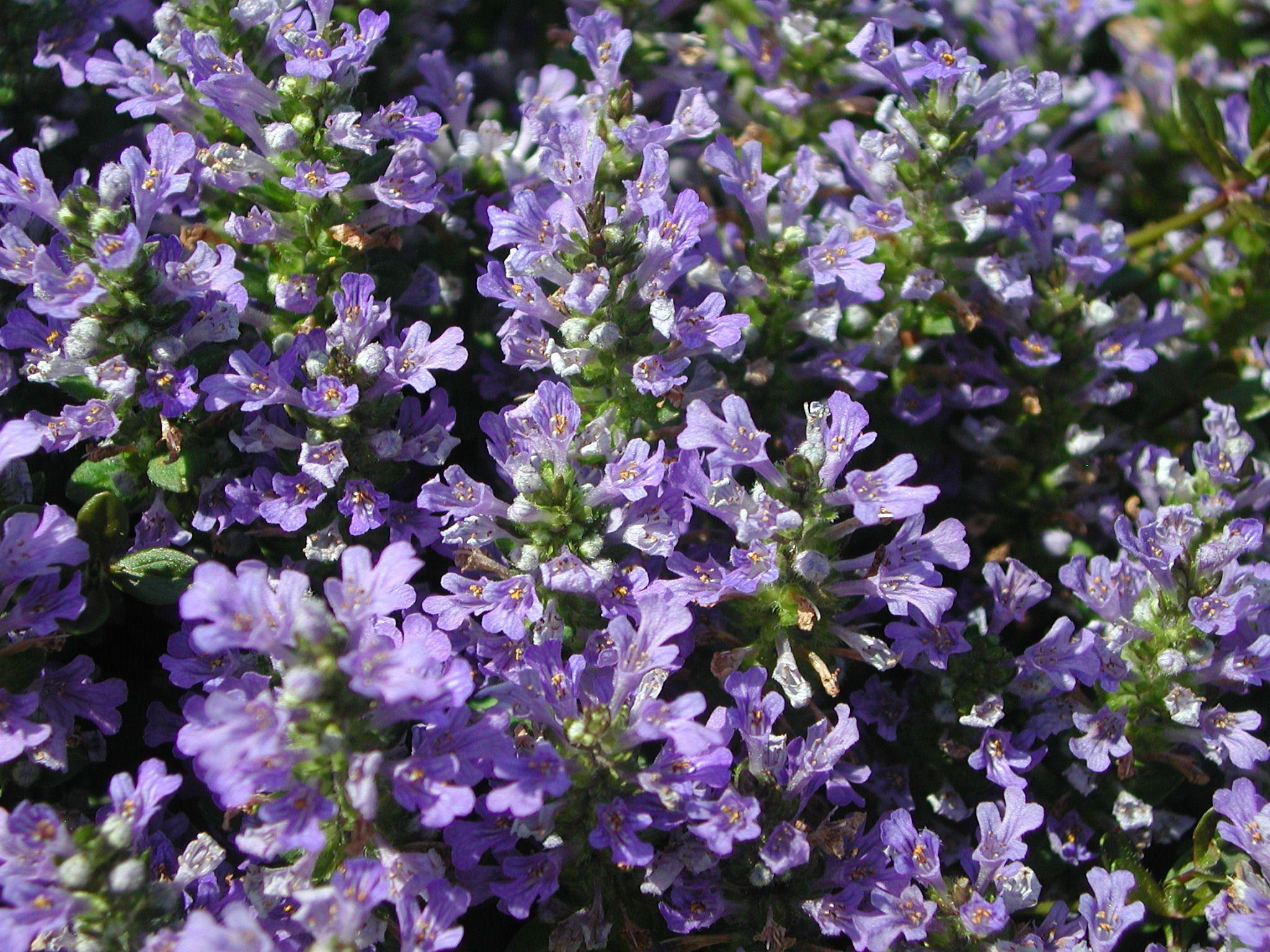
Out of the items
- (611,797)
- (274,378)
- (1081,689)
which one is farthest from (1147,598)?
(274,378)

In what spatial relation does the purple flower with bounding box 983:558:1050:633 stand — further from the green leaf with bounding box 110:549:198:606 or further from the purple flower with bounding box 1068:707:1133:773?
the green leaf with bounding box 110:549:198:606

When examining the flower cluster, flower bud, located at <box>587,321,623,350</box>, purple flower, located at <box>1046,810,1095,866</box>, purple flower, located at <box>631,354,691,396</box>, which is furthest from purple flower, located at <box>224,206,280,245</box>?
purple flower, located at <box>1046,810,1095,866</box>

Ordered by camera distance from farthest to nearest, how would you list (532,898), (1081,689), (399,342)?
(1081,689)
(399,342)
(532,898)

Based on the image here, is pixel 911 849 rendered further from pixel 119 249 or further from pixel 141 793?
pixel 119 249

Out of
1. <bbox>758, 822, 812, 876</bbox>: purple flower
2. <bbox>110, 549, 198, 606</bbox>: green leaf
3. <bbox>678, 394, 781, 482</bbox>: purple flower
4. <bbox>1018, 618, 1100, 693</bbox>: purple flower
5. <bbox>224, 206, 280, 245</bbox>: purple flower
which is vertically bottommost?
<bbox>758, 822, 812, 876</bbox>: purple flower

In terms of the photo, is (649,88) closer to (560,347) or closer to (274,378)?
(560,347)

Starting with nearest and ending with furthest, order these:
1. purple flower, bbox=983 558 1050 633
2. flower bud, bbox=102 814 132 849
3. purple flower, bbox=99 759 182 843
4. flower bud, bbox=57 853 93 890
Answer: flower bud, bbox=57 853 93 890
flower bud, bbox=102 814 132 849
purple flower, bbox=99 759 182 843
purple flower, bbox=983 558 1050 633

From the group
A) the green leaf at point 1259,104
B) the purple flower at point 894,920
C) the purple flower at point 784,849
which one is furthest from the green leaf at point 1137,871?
the green leaf at point 1259,104
